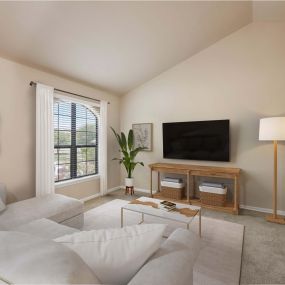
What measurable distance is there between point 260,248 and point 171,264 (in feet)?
6.18

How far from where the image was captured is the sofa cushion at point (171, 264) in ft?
2.73

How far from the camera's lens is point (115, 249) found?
0.89 meters

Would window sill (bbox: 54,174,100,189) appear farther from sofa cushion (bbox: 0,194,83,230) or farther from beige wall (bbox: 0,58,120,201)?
A: sofa cushion (bbox: 0,194,83,230)

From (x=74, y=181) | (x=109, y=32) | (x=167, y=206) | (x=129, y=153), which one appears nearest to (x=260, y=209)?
(x=167, y=206)

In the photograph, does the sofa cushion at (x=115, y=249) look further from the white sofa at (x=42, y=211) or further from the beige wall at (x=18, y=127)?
the beige wall at (x=18, y=127)

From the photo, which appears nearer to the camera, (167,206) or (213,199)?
(167,206)

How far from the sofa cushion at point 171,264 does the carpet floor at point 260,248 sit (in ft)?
3.41

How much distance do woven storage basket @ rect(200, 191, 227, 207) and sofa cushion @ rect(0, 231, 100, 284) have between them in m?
3.14

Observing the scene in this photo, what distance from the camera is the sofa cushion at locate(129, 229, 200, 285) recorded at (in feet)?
2.73

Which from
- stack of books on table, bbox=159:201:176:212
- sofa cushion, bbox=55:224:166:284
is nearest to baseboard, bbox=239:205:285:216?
stack of books on table, bbox=159:201:176:212

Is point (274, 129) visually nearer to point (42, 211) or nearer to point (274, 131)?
point (274, 131)

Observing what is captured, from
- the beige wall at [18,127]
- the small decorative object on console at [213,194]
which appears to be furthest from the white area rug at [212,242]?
the beige wall at [18,127]

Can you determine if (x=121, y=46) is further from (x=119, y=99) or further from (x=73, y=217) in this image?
(x=73, y=217)

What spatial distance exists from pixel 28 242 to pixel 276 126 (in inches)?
128
